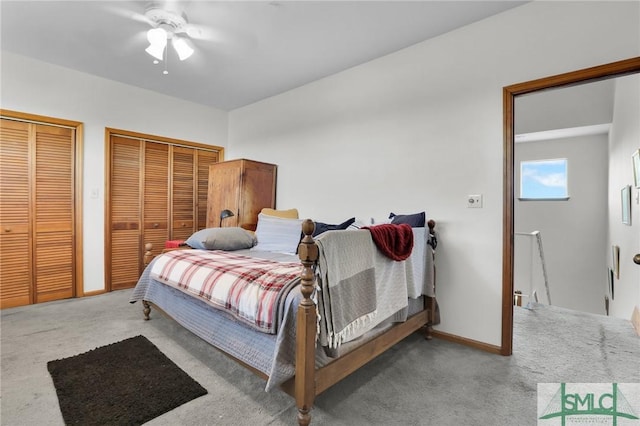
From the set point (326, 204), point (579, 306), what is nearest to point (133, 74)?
point (326, 204)

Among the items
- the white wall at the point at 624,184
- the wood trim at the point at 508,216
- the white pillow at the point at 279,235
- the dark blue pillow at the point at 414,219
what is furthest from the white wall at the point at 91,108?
the white wall at the point at 624,184

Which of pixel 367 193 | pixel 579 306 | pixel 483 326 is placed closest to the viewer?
pixel 483 326

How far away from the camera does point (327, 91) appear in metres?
3.48

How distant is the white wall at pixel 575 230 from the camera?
506 centimetres

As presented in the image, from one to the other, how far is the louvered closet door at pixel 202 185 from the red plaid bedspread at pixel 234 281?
85.0 inches

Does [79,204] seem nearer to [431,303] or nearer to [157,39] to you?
[157,39]


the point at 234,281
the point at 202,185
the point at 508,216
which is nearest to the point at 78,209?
the point at 202,185

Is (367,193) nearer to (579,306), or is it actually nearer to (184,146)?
(184,146)

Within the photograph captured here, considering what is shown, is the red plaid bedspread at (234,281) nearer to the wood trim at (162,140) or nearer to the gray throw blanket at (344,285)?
the gray throw blanket at (344,285)

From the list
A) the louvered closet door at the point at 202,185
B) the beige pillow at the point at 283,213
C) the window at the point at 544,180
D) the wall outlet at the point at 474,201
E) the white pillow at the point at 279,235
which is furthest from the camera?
the window at the point at 544,180

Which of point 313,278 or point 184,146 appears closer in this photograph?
point 313,278

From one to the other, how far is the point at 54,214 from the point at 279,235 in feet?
8.45

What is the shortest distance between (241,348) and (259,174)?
2.56 m

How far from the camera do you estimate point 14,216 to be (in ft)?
10.4
